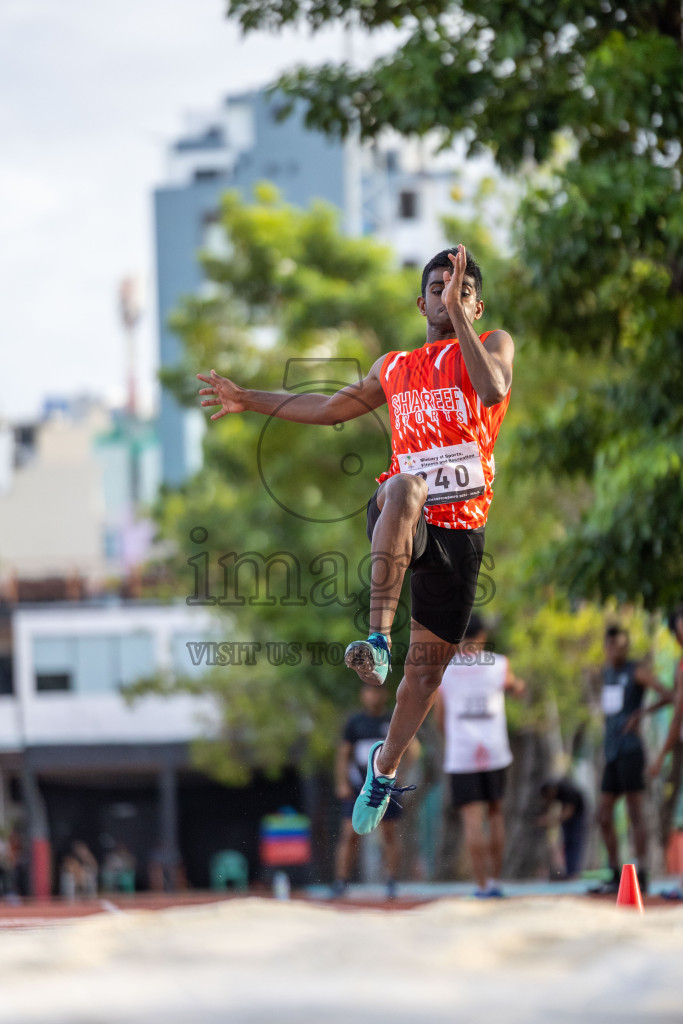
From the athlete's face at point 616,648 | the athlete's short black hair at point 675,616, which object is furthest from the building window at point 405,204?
the athlete's short black hair at point 675,616

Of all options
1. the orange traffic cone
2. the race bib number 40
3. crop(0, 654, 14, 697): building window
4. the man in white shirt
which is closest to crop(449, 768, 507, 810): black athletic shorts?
the man in white shirt

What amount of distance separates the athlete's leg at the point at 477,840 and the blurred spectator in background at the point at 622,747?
0.96 m

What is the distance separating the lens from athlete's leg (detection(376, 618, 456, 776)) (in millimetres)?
5090

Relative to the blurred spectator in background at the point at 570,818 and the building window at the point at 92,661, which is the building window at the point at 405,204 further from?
the blurred spectator in background at the point at 570,818

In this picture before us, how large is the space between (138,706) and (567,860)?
25.4 m

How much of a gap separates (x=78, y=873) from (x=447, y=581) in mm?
31841

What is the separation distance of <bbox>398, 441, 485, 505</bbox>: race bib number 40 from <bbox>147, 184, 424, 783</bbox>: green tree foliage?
11835mm

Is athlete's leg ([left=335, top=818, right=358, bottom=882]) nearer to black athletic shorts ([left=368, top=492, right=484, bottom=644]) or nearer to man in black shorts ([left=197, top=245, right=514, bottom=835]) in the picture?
man in black shorts ([left=197, top=245, right=514, bottom=835])

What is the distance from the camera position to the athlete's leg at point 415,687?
5090 mm

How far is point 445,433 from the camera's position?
4965 millimetres

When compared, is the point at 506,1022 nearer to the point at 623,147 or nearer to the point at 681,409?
the point at 681,409

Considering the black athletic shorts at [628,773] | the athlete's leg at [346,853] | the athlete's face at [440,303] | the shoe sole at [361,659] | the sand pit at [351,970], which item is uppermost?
the athlete's face at [440,303]

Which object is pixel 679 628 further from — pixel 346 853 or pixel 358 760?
pixel 346 853

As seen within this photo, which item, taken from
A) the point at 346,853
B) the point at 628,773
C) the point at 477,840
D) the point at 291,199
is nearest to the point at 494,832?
the point at 477,840
